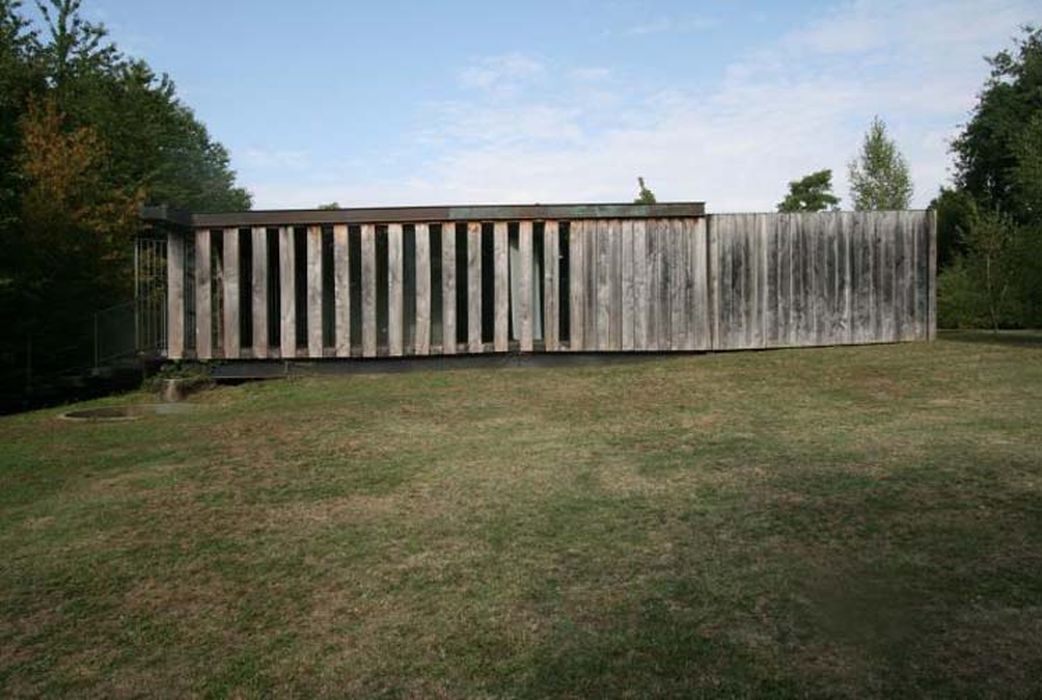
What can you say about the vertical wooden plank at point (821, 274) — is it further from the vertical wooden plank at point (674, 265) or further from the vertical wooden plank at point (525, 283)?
the vertical wooden plank at point (525, 283)

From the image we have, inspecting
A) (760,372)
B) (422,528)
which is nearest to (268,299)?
(760,372)

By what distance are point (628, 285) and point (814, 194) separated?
85.9 feet

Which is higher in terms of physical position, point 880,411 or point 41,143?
point 41,143

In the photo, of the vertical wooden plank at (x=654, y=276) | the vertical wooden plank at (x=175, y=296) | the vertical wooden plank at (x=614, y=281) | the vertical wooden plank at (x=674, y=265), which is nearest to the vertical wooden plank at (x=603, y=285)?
the vertical wooden plank at (x=614, y=281)

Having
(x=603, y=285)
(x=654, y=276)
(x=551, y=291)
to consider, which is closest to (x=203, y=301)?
(x=551, y=291)

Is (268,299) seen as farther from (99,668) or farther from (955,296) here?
(955,296)

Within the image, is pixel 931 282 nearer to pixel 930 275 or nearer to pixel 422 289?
pixel 930 275

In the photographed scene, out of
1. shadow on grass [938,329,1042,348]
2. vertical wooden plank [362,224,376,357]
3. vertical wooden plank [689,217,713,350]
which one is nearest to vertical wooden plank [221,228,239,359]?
vertical wooden plank [362,224,376,357]

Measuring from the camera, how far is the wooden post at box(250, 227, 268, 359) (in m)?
13.2

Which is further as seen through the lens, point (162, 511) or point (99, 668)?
point (162, 511)

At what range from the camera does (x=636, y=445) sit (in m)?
7.02

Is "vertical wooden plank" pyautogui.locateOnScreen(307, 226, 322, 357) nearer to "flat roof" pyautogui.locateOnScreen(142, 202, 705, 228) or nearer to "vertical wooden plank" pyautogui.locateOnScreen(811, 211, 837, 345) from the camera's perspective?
"flat roof" pyautogui.locateOnScreen(142, 202, 705, 228)

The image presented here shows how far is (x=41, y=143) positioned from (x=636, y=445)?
17.7 m

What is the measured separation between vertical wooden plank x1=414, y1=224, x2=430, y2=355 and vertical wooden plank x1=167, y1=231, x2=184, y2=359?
3.80 metres
